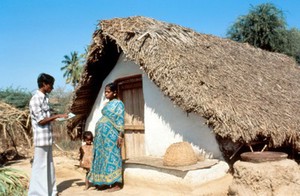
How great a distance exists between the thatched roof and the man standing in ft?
6.44

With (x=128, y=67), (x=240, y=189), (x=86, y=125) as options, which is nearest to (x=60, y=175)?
(x=86, y=125)

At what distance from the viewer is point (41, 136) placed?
16.0 ft

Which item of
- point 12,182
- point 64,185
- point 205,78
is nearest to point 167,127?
point 205,78

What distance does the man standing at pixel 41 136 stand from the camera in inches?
192

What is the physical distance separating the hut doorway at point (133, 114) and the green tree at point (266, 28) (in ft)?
37.1

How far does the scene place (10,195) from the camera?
5.14 meters

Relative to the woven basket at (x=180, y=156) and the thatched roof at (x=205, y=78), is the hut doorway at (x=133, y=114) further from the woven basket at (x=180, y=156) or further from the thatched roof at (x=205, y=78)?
the woven basket at (x=180, y=156)

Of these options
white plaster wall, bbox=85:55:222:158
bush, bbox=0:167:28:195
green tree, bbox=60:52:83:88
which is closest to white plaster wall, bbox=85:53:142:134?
white plaster wall, bbox=85:55:222:158

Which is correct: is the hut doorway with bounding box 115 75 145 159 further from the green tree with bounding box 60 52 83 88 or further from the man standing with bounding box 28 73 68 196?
the green tree with bounding box 60 52 83 88

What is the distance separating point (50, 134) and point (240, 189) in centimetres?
291

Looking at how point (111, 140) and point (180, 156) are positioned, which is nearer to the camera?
point (180, 156)

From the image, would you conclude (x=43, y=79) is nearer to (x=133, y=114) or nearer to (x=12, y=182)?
(x=12, y=182)

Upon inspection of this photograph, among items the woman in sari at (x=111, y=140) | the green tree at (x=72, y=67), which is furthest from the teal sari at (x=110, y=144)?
the green tree at (x=72, y=67)

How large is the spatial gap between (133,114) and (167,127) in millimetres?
1389
